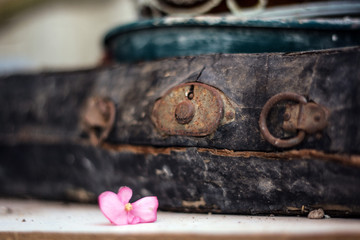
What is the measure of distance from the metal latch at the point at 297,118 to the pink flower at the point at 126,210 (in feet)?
1.08

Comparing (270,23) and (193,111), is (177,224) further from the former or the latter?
(270,23)

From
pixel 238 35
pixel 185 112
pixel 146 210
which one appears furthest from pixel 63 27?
pixel 146 210

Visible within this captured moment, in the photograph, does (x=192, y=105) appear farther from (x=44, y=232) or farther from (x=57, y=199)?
(x=57, y=199)

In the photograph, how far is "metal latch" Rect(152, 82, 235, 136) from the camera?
937mm

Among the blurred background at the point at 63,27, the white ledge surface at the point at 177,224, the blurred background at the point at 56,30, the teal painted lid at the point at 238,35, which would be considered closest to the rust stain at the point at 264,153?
the white ledge surface at the point at 177,224

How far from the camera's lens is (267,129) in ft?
2.92

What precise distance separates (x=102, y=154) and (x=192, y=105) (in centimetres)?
40

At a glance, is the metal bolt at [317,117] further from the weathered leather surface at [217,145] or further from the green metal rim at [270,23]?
the green metal rim at [270,23]

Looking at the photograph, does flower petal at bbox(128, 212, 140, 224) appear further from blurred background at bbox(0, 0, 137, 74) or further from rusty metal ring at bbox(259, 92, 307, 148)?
blurred background at bbox(0, 0, 137, 74)

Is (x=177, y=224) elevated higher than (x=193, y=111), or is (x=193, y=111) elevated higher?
(x=193, y=111)

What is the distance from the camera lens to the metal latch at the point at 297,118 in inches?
33.0

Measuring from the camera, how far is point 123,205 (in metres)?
0.90

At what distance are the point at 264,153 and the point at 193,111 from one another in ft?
0.68

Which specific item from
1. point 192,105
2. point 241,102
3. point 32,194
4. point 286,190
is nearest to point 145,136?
point 192,105
